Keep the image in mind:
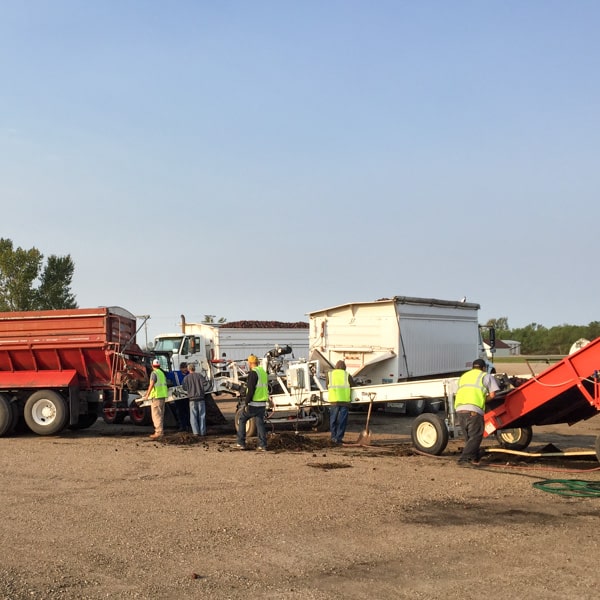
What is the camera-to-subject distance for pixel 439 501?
8430 mm

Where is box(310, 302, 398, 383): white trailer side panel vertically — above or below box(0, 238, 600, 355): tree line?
below

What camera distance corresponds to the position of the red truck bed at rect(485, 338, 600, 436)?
10.2 metres

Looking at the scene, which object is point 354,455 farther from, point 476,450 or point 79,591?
point 79,591

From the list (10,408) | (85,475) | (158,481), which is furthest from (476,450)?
(10,408)

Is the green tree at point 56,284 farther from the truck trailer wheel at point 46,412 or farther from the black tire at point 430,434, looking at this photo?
the black tire at point 430,434

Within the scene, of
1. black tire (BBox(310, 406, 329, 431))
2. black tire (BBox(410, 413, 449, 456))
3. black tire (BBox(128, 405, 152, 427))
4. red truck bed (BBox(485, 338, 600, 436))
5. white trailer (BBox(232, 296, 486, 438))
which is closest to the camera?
red truck bed (BBox(485, 338, 600, 436))

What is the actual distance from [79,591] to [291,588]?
1.56 m

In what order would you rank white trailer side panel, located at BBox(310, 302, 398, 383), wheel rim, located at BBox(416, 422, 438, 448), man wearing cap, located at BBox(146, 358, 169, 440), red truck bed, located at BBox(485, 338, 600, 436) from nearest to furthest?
red truck bed, located at BBox(485, 338, 600, 436) < wheel rim, located at BBox(416, 422, 438, 448) < man wearing cap, located at BBox(146, 358, 169, 440) < white trailer side panel, located at BBox(310, 302, 398, 383)

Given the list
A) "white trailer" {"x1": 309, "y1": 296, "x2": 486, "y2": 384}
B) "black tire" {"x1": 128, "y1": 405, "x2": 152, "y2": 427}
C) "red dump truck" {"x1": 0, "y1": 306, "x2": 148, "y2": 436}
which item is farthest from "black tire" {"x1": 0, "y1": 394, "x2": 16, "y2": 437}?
"white trailer" {"x1": 309, "y1": 296, "x2": 486, "y2": 384}

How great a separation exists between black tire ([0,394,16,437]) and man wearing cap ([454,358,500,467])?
32.0ft

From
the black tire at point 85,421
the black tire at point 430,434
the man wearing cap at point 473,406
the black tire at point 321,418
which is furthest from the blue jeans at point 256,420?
the black tire at point 85,421

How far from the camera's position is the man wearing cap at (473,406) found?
1093 centimetres

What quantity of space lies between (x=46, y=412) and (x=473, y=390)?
9475 millimetres

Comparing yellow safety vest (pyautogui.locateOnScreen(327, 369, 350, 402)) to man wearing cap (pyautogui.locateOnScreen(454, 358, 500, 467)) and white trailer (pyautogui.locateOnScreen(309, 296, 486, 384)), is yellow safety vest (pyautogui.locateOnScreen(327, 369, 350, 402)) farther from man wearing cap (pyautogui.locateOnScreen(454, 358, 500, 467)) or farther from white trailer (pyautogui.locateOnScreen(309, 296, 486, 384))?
white trailer (pyautogui.locateOnScreen(309, 296, 486, 384))
